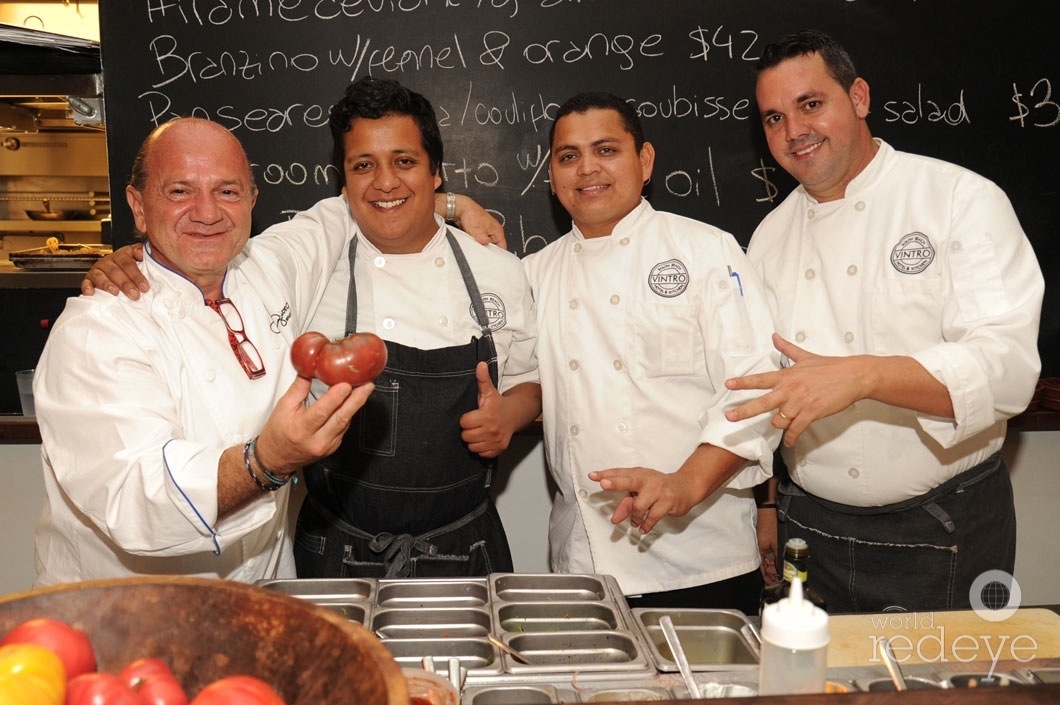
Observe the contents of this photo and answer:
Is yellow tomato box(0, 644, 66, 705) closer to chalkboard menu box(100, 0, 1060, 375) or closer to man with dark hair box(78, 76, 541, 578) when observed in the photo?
man with dark hair box(78, 76, 541, 578)

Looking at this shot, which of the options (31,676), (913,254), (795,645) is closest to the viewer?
(31,676)

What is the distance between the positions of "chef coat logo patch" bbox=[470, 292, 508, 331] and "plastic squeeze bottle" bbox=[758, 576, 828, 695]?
1.50 m

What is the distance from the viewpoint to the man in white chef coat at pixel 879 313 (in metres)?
2.16

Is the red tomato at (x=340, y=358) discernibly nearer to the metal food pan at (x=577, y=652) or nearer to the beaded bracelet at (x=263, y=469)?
the beaded bracelet at (x=263, y=469)

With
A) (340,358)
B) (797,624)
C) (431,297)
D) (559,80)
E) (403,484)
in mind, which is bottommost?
(403,484)

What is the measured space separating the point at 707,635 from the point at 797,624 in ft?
2.03

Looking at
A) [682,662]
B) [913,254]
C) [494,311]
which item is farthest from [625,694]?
[913,254]

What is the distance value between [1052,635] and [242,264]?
5.94 feet

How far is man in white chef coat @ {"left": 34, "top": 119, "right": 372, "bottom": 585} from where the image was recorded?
5.23 ft

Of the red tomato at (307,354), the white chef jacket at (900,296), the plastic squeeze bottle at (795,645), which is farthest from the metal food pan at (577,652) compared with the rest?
the white chef jacket at (900,296)

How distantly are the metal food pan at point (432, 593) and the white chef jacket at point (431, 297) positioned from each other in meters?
0.80

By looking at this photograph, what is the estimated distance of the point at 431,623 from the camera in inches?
59.9

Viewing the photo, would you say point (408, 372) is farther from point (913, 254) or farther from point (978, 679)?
point (978, 679)

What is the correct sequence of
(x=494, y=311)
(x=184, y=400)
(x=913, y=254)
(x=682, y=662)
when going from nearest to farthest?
1. (x=682, y=662)
2. (x=184, y=400)
3. (x=913, y=254)
4. (x=494, y=311)
